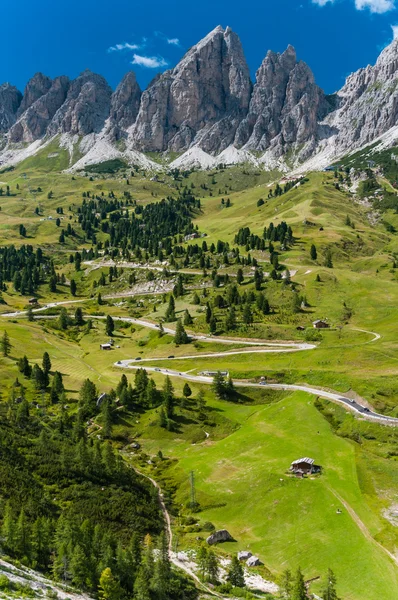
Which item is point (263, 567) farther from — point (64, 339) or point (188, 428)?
point (64, 339)

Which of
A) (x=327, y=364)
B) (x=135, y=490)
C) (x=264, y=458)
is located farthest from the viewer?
(x=327, y=364)

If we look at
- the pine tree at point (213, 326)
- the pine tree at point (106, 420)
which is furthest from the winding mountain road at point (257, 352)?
the pine tree at point (106, 420)

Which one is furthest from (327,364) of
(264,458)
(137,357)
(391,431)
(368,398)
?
(137,357)

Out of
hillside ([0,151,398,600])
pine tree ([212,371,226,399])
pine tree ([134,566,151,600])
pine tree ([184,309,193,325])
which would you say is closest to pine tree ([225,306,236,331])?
hillside ([0,151,398,600])

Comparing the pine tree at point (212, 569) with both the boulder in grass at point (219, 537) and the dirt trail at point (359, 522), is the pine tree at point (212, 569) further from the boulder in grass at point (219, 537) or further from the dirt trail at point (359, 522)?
the dirt trail at point (359, 522)

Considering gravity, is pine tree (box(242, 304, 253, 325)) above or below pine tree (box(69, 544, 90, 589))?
above

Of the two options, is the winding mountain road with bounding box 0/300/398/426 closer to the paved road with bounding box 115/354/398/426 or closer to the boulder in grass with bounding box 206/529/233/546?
the paved road with bounding box 115/354/398/426

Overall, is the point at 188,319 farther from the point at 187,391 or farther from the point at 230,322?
the point at 187,391
